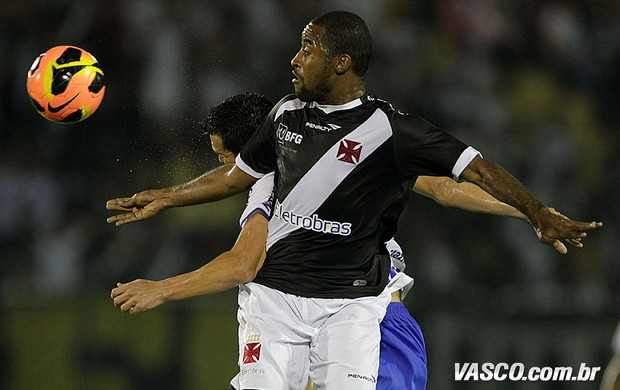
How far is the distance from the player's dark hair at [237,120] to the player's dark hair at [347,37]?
59 centimetres

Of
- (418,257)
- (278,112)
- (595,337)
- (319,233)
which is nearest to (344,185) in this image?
(319,233)

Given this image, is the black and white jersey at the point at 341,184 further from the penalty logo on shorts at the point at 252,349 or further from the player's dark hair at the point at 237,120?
the player's dark hair at the point at 237,120

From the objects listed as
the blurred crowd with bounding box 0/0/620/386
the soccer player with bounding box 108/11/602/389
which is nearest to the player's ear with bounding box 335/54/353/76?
the soccer player with bounding box 108/11/602/389

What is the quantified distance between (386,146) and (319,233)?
40cm

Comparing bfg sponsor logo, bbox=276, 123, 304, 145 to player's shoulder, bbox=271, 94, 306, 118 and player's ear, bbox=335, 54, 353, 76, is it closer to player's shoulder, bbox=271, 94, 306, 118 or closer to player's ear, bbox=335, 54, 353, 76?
player's shoulder, bbox=271, 94, 306, 118

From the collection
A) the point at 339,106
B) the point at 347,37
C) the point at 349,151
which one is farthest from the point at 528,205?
the point at 347,37

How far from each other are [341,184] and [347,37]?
1.78 ft

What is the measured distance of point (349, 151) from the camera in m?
3.29

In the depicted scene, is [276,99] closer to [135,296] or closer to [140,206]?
[140,206]

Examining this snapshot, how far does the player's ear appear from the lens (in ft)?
11.0

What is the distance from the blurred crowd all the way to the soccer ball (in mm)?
1720

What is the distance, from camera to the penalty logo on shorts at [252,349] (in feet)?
10.7

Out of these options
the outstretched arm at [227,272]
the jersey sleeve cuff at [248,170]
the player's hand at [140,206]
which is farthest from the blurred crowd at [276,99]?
the outstretched arm at [227,272]

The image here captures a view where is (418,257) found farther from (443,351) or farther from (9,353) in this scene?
(9,353)
